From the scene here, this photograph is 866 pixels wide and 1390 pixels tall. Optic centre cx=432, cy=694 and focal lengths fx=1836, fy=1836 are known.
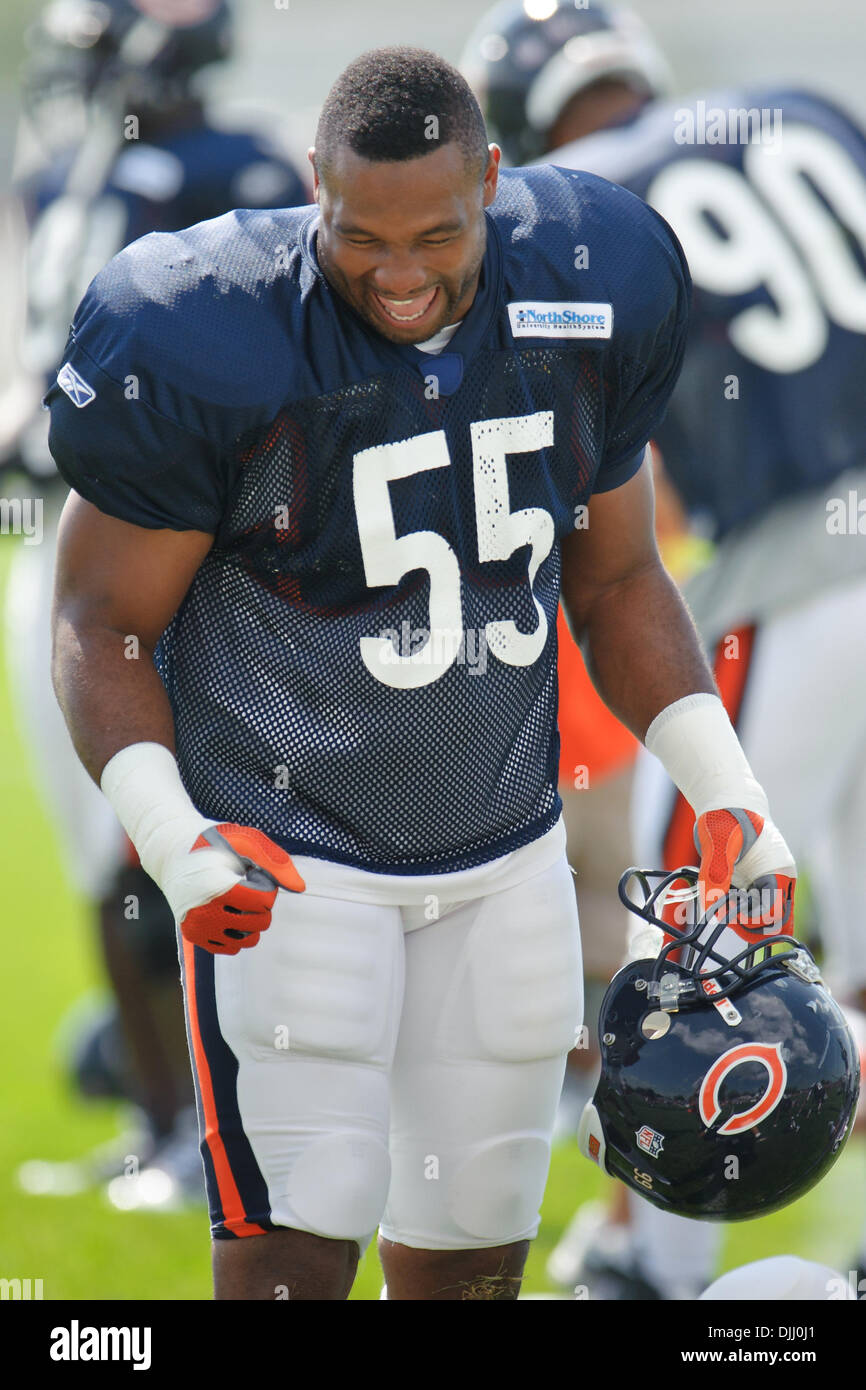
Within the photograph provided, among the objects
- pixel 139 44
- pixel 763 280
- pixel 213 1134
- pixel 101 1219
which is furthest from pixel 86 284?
pixel 213 1134

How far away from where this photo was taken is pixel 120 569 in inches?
75.5

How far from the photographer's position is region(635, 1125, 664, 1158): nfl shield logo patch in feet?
6.44

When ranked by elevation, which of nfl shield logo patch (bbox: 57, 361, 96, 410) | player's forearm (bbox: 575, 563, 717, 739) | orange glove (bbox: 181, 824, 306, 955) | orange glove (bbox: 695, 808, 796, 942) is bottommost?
orange glove (bbox: 695, 808, 796, 942)

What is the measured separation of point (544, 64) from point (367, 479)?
6.28 ft

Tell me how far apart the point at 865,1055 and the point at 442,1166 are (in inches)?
39.6

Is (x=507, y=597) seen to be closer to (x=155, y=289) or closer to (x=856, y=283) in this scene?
(x=155, y=289)

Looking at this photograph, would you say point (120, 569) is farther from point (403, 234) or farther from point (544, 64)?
point (544, 64)

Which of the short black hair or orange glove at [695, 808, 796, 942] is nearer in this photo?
the short black hair

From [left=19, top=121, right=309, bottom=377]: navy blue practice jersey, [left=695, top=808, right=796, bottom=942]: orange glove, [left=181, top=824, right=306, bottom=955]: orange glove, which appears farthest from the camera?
[left=19, top=121, right=309, bottom=377]: navy blue practice jersey

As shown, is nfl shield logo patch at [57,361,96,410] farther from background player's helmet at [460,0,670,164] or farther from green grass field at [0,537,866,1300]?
background player's helmet at [460,0,670,164]

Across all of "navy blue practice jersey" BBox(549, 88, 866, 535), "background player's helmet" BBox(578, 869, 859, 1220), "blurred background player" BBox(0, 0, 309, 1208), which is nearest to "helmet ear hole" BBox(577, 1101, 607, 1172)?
"background player's helmet" BBox(578, 869, 859, 1220)

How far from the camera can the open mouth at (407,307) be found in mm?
1866

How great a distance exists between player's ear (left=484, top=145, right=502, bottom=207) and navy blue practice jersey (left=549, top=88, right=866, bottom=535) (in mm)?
1057

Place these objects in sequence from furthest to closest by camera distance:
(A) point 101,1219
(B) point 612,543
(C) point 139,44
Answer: (C) point 139,44 < (A) point 101,1219 < (B) point 612,543
